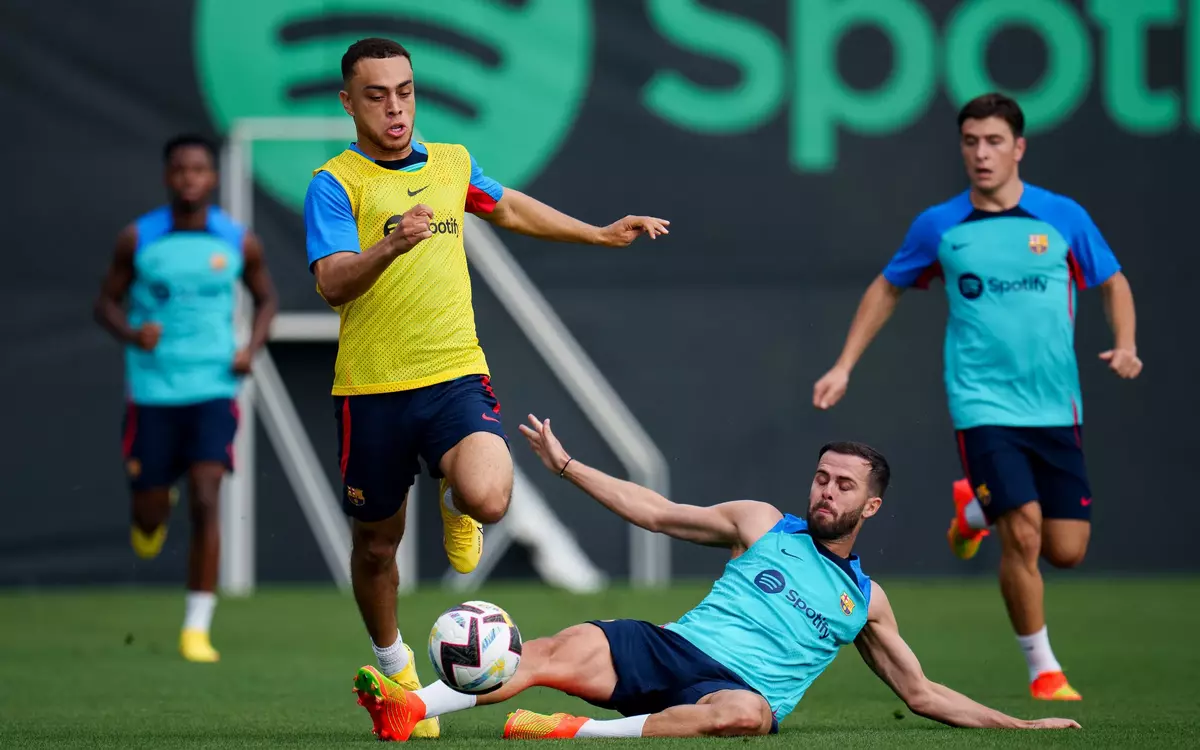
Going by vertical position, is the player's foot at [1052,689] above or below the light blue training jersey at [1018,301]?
below

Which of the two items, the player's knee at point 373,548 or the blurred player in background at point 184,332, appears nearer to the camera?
the player's knee at point 373,548

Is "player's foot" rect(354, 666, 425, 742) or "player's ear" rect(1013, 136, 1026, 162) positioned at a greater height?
"player's ear" rect(1013, 136, 1026, 162)

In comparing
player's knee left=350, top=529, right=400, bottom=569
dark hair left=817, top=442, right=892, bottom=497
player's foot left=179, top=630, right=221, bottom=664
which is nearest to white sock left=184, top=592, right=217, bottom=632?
player's foot left=179, top=630, right=221, bottom=664

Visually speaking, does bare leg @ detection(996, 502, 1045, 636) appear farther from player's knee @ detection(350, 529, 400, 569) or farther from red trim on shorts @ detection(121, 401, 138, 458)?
red trim on shorts @ detection(121, 401, 138, 458)

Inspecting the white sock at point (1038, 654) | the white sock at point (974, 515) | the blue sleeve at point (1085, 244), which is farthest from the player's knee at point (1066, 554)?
the blue sleeve at point (1085, 244)

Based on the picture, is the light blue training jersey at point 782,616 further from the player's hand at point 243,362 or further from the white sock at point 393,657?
the player's hand at point 243,362

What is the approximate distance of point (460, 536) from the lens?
6.49 m

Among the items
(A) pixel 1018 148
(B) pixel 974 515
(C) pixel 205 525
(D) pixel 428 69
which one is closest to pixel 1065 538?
(B) pixel 974 515

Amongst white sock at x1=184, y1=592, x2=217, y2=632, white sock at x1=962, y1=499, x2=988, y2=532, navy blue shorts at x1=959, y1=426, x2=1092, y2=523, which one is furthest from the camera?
white sock at x1=184, y1=592, x2=217, y2=632

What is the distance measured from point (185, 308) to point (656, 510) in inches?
186

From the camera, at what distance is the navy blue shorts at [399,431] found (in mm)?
6176

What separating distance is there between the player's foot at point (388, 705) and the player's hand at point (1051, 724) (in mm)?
2068

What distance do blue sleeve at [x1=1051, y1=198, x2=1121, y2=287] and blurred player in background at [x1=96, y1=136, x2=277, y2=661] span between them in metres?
4.46

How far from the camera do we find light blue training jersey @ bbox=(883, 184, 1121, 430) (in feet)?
25.7
